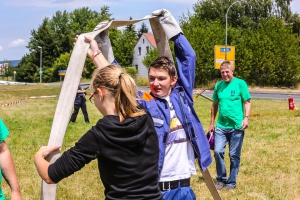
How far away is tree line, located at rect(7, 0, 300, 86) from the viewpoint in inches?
1939

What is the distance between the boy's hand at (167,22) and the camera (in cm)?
361

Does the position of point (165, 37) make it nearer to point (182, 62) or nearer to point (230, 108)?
point (182, 62)

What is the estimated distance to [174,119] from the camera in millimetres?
3623

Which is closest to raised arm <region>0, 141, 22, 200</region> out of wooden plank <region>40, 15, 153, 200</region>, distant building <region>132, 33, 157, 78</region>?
wooden plank <region>40, 15, 153, 200</region>

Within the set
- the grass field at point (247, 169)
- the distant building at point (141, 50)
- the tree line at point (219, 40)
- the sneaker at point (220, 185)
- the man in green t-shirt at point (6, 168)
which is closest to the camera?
the man in green t-shirt at point (6, 168)

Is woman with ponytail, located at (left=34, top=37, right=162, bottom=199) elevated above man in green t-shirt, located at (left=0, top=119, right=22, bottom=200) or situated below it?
above

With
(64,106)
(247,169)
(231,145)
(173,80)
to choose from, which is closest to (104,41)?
(173,80)

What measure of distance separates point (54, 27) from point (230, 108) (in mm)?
103348

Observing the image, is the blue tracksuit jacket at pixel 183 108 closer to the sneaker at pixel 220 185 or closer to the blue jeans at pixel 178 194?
the blue jeans at pixel 178 194

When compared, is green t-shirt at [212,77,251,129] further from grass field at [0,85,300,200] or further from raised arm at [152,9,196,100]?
raised arm at [152,9,196,100]

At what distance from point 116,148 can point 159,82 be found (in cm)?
129

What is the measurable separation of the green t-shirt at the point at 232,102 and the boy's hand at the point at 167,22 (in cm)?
358

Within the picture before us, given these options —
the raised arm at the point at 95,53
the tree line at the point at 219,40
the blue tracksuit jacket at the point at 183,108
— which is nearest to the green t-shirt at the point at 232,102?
the blue tracksuit jacket at the point at 183,108

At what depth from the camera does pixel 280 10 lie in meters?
69.1
